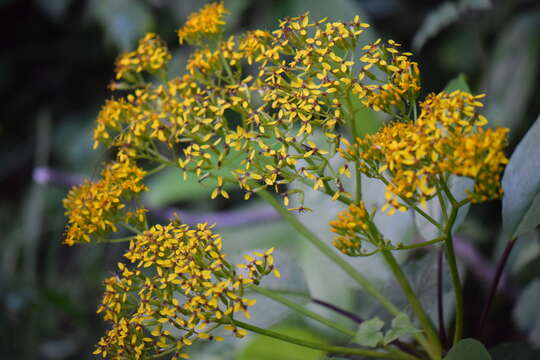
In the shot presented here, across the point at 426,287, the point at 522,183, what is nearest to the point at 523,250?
the point at 426,287

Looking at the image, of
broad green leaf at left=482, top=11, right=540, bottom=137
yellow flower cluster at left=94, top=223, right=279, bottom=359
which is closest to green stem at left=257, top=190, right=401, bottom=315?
yellow flower cluster at left=94, top=223, right=279, bottom=359

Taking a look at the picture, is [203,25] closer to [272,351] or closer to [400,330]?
[400,330]

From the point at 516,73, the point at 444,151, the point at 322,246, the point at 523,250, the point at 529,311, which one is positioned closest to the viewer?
the point at 444,151

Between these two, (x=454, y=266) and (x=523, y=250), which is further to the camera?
(x=523, y=250)

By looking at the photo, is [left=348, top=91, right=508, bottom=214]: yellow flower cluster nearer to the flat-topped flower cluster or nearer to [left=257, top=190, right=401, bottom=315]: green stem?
the flat-topped flower cluster

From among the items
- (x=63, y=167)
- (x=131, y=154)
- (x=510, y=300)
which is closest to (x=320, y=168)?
(x=131, y=154)

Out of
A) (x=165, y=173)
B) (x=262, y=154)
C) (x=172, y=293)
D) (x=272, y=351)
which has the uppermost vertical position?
(x=165, y=173)

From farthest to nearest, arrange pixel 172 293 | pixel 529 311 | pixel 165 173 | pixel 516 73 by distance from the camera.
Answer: pixel 165 173
pixel 516 73
pixel 529 311
pixel 172 293
